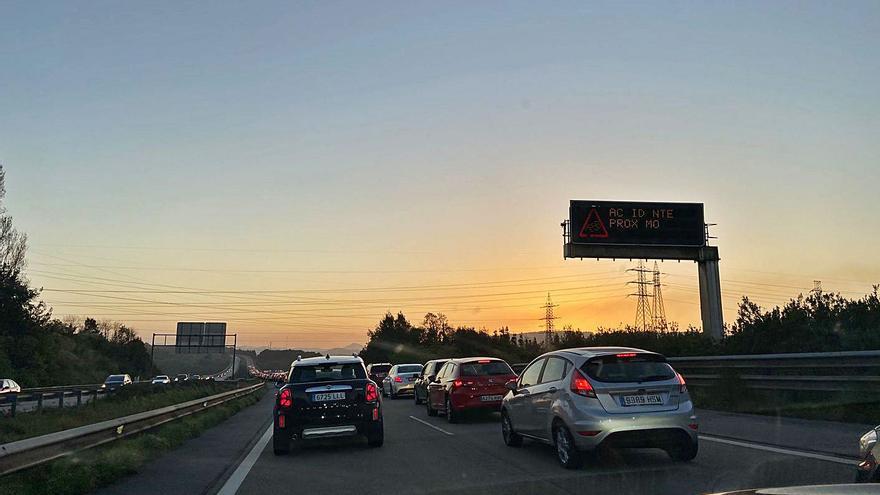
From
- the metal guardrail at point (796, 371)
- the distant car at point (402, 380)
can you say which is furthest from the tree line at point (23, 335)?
the metal guardrail at point (796, 371)

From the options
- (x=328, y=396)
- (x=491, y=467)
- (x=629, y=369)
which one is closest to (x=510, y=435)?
(x=491, y=467)

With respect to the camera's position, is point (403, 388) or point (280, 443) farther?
point (403, 388)

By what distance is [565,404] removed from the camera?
945 cm

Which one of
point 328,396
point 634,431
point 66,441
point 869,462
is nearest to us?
point 869,462

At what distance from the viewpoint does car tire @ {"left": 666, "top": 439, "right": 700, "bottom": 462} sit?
9.06m

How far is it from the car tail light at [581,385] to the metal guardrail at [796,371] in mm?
6070

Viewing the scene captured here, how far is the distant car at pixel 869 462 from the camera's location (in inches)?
209

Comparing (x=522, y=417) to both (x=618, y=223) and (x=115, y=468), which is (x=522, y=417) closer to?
(x=115, y=468)

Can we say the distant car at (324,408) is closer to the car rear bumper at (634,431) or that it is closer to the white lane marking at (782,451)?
the car rear bumper at (634,431)

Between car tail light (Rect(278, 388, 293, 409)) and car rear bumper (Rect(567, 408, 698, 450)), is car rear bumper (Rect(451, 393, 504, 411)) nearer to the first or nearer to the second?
car tail light (Rect(278, 388, 293, 409))

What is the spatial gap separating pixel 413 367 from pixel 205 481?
23893 millimetres

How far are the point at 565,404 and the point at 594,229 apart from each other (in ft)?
76.0

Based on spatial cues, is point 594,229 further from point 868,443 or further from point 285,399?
point 868,443

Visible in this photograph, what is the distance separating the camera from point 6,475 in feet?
22.8
